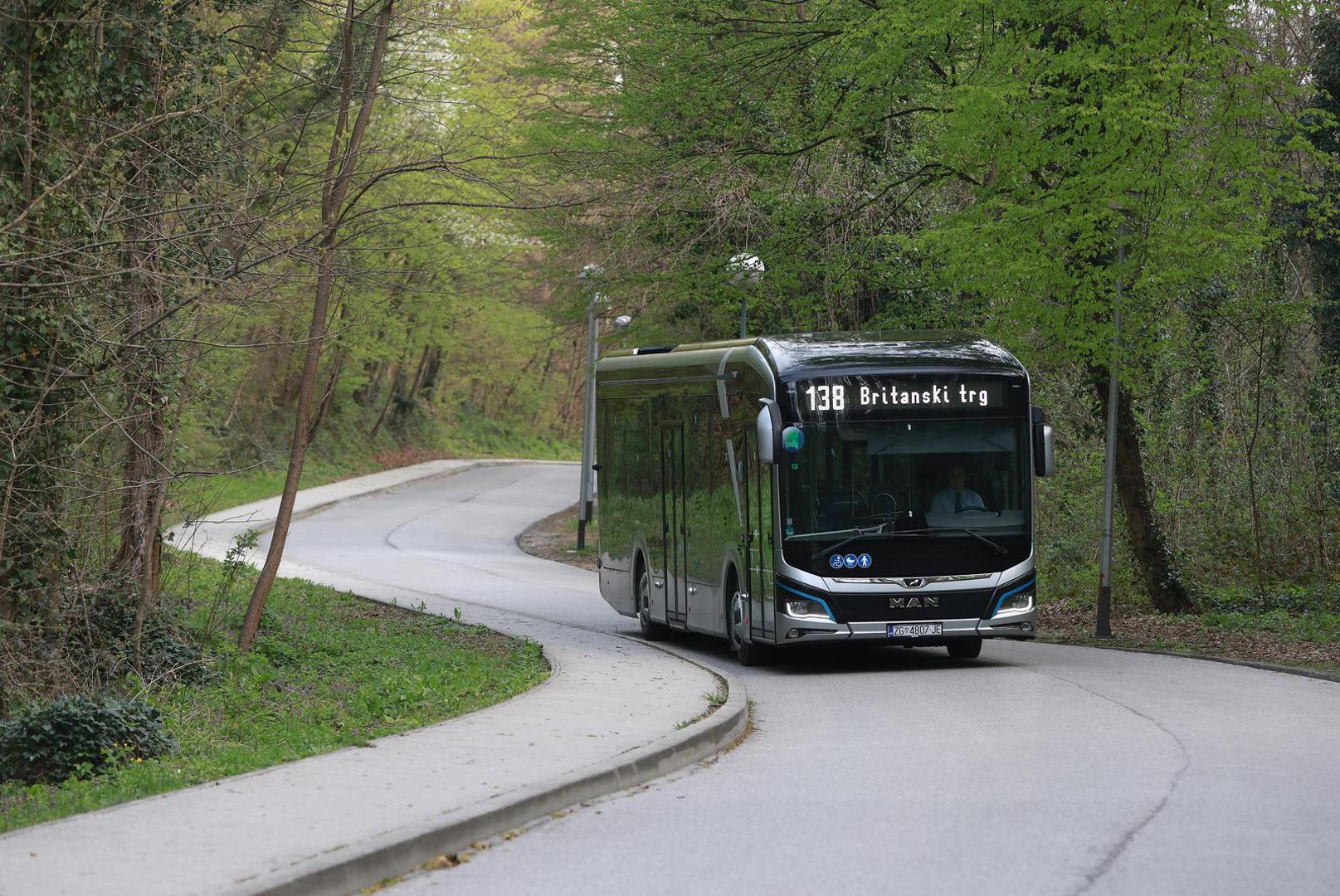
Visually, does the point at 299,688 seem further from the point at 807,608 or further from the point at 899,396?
the point at 899,396

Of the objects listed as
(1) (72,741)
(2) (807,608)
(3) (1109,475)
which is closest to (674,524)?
(2) (807,608)

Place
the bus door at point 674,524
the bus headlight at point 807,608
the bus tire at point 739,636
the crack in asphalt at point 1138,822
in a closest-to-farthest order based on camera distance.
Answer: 1. the crack in asphalt at point 1138,822
2. the bus headlight at point 807,608
3. the bus tire at point 739,636
4. the bus door at point 674,524

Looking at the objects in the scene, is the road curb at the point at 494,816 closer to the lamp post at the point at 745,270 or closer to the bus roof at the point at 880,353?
the bus roof at the point at 880,353

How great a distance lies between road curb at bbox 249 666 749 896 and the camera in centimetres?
722

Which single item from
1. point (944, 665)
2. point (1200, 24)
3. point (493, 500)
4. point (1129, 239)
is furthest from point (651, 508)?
point (493, 500)

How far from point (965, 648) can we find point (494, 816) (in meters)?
10.4

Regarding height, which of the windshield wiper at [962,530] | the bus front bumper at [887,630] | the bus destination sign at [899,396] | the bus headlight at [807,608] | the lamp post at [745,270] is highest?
the lamp post at [745,270]

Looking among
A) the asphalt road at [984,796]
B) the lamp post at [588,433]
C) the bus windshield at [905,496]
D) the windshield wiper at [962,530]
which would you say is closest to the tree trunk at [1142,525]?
the asphalt road at [984,796]

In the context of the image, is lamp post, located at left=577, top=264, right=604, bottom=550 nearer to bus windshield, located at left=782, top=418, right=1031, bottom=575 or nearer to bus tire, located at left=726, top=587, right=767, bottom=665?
bus tire, located at left=726, top=587, right=767, bottom=665

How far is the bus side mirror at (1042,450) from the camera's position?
16.8 meters

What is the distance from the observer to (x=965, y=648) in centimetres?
1816

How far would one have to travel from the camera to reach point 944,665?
57.7 ft

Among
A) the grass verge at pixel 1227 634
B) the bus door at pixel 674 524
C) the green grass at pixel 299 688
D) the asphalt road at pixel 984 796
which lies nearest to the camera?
the asphalt road at pixel 984 796

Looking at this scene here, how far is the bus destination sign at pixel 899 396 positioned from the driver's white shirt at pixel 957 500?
761 millimetres
